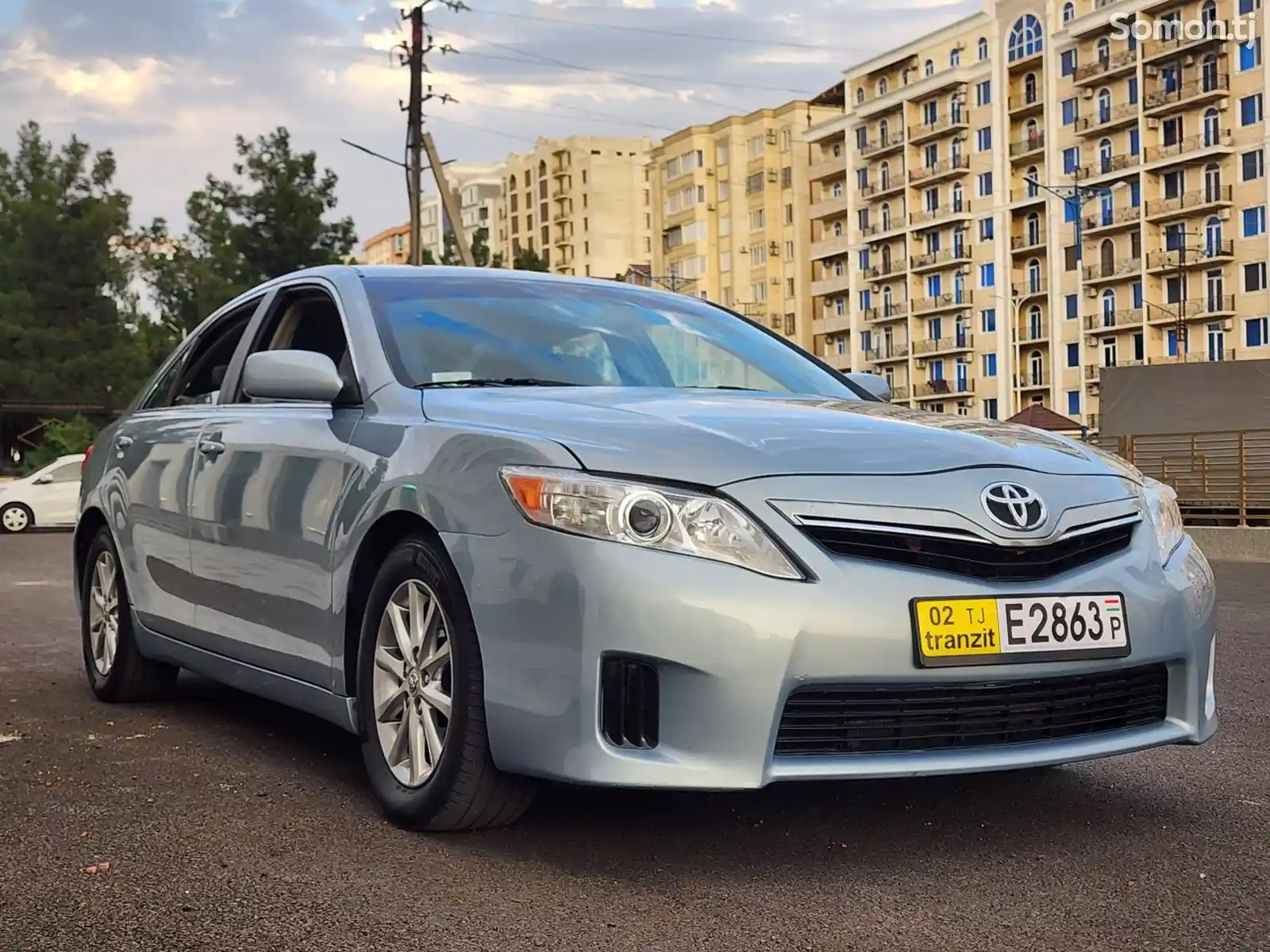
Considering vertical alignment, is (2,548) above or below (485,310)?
below

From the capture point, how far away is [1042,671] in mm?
3410

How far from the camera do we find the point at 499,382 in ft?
14.3

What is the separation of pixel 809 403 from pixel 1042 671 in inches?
42.7

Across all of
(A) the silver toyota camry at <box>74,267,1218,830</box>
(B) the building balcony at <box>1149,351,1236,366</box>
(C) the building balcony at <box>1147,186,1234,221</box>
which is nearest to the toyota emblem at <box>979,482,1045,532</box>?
(A) the silver toyota camry at <box>74,267,1218,830</box>

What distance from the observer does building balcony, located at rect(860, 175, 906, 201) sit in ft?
290

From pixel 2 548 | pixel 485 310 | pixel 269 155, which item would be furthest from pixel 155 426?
pixel 269 155

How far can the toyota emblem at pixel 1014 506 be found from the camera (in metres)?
3.44

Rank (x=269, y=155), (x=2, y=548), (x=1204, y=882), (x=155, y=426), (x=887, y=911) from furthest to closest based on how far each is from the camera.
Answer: (x=269, y=155)
(x=2, y=548)
(x=155, y=426)
(x=1204, y=882)
(x=887, y=911)

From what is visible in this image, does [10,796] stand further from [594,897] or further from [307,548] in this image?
[594,897]

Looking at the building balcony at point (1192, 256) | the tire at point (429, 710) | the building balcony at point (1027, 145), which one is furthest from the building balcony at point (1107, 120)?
the tire at point (429, 710)

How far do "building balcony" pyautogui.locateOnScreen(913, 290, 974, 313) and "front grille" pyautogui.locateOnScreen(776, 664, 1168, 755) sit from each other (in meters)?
82.8

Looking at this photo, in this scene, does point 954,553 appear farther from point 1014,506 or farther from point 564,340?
point 564,340

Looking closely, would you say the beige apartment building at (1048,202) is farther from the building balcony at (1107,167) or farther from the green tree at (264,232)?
the green tree at (264,232)

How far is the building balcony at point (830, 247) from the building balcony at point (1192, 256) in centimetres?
Answer: 2315
